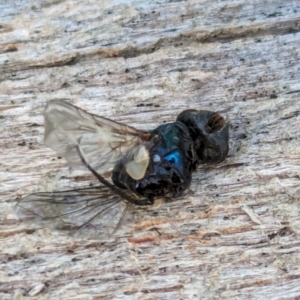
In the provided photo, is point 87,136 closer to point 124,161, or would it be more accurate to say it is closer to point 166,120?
point 124,161

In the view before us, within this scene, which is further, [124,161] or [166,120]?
[166,120]

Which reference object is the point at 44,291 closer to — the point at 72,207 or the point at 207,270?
the point at 72,207

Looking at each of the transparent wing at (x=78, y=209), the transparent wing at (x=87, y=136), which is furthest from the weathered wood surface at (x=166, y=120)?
the transparent wing at (x=87, y=136)

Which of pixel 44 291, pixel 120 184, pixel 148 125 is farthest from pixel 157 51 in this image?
pixel 44 291

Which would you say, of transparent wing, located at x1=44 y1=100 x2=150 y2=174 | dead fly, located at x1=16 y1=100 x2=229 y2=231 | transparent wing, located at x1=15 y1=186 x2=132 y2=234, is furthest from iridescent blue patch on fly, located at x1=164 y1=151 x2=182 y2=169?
transparent wing, located at x1=15 y1=186 x2=132 y2=234

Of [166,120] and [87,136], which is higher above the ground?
[87,136]

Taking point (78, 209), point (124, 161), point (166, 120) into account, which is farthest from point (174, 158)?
point (78, 209)

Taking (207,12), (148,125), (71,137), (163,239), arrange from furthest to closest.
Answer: (207,12) < (148,125) < (163,239) < (71,137)

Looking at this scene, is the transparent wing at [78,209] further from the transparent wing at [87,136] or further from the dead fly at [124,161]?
the transparent wing at [87,136]
